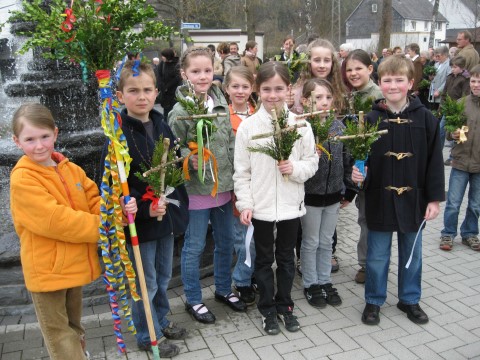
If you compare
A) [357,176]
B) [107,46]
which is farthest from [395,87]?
[107,46]

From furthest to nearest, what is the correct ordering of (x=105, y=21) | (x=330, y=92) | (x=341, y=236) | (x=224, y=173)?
(x=341, y=236) < (x=330, y=92) < (x=224, y=173) < (x=105, y=21)

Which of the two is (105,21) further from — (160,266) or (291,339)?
(291,339)

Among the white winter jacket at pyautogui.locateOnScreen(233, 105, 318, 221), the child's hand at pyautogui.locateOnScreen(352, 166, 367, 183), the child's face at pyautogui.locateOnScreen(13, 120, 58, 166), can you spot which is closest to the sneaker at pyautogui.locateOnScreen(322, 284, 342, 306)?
the white winter jacket at pyautogui.locateOnScreen(233, 105, 318, 221)

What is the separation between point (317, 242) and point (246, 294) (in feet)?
2.51

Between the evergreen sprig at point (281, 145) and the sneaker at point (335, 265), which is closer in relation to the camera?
the evergreen sprig at point (281, 145)

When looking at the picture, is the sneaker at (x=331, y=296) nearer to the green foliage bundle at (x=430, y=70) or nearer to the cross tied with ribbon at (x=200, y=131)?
the cross tied with ribbon at (x=200, y=131)

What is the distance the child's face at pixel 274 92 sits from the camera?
11.8ft

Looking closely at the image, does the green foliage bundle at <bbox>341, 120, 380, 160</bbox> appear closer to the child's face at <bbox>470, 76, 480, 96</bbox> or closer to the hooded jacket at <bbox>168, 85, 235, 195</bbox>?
the hooded jacket at <bbox>168, 85, 235, 195</bbox>

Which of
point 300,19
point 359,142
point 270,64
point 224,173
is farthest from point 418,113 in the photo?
point 300,19

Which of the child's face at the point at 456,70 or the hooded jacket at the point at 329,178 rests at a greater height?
the child's face at the point at 456,70

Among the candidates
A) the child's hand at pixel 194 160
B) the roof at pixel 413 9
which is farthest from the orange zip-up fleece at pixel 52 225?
the roof at pixel 413 9

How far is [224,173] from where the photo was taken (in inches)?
152

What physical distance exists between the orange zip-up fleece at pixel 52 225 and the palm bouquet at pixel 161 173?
37 centimetres

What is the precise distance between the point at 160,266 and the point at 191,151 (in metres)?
0.85
